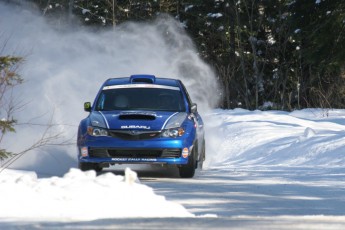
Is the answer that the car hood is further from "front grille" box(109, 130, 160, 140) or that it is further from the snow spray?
the snow spray

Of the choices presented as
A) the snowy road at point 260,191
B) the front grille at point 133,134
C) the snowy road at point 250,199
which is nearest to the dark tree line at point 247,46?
the snowy road at point 260,191

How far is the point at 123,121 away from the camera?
48.2 ft

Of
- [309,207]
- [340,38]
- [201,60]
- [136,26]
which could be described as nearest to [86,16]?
[136,26]

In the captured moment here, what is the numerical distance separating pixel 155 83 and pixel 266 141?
5.05 metres

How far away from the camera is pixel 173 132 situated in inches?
578

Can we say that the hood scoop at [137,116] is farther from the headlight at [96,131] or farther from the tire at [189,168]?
the tire at [189,168]

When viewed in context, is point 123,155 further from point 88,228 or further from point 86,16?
point 86,16

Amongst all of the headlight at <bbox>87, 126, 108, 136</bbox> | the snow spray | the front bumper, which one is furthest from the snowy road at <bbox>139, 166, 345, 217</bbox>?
the snow spray

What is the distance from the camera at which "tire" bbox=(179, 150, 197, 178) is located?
14.8 m

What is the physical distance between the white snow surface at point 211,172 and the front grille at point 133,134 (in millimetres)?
1526

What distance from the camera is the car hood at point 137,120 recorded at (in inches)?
574

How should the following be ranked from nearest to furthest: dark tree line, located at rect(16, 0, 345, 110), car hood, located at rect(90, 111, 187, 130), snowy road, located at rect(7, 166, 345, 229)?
snowy road, located at rect(7, 166, 345, 229)
car hood, located at rect(90, 111, 187, 130)
dark tree line, located at rect(16, 0, 345, 110)

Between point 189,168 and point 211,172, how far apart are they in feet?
A: 5.12

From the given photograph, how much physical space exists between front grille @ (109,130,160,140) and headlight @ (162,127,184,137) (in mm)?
120
